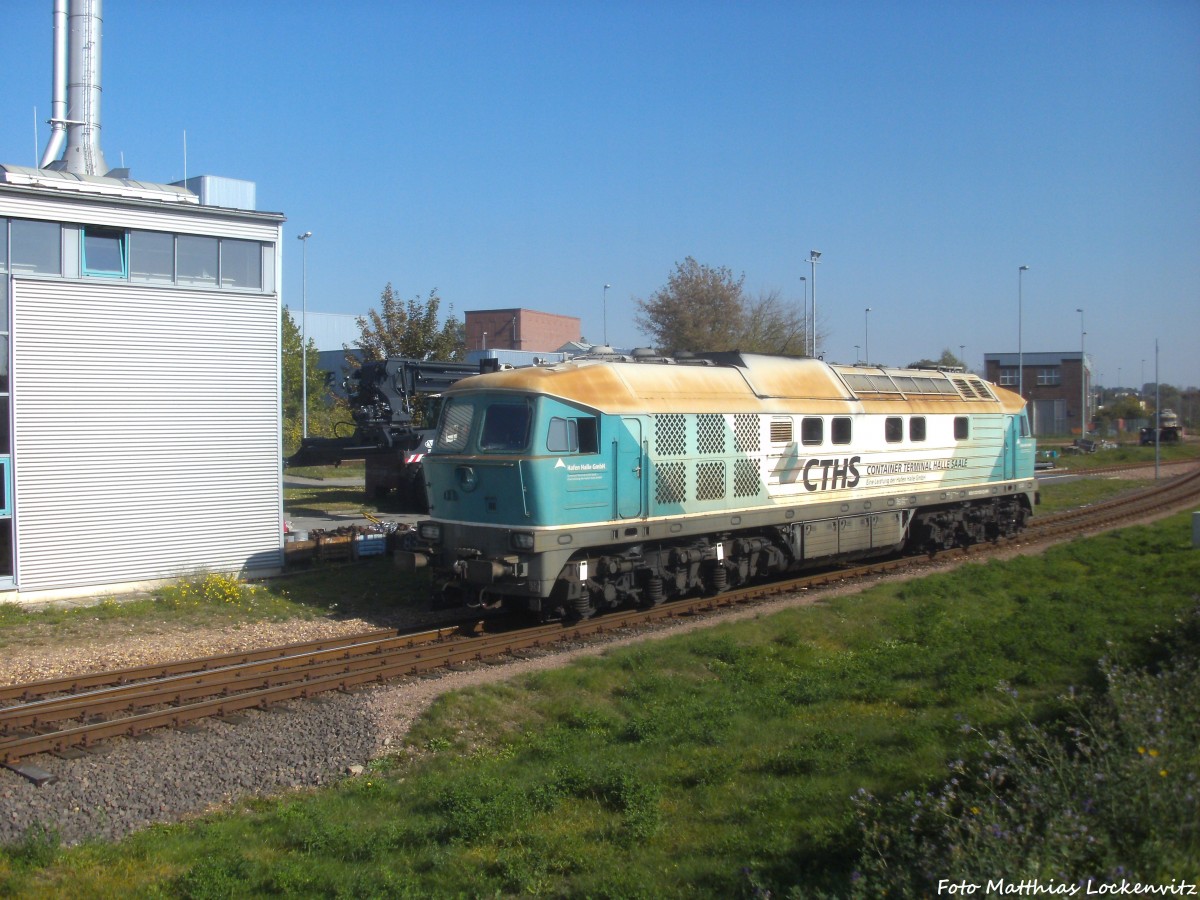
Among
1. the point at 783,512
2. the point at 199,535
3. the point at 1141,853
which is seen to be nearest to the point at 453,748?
the point at 1141,853

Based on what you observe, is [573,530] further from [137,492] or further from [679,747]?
[137,492]

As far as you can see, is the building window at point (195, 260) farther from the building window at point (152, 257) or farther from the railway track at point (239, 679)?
the railway track at point (239, 679)

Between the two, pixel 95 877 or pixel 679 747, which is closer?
pixel 95 877

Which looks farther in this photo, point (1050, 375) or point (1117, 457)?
point (1050, 375)

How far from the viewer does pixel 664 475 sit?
1414 centimetres

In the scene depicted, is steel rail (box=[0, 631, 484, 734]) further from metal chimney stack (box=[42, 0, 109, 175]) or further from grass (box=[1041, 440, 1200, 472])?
grass (box=[1041, 440, 1200, 472])

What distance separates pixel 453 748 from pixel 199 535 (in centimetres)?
993

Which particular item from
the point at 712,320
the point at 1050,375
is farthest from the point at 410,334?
the point at 1050,375

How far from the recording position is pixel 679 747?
8.62 m

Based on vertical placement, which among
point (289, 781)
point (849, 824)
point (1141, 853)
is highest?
point (1141, 853)

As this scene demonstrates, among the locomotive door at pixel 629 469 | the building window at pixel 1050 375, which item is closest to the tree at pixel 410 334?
the locomotive door at pixel 629 469

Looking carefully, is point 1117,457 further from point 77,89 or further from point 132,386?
point 77,89

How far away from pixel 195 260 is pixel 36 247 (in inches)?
102

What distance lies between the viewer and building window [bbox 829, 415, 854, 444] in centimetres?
1702
